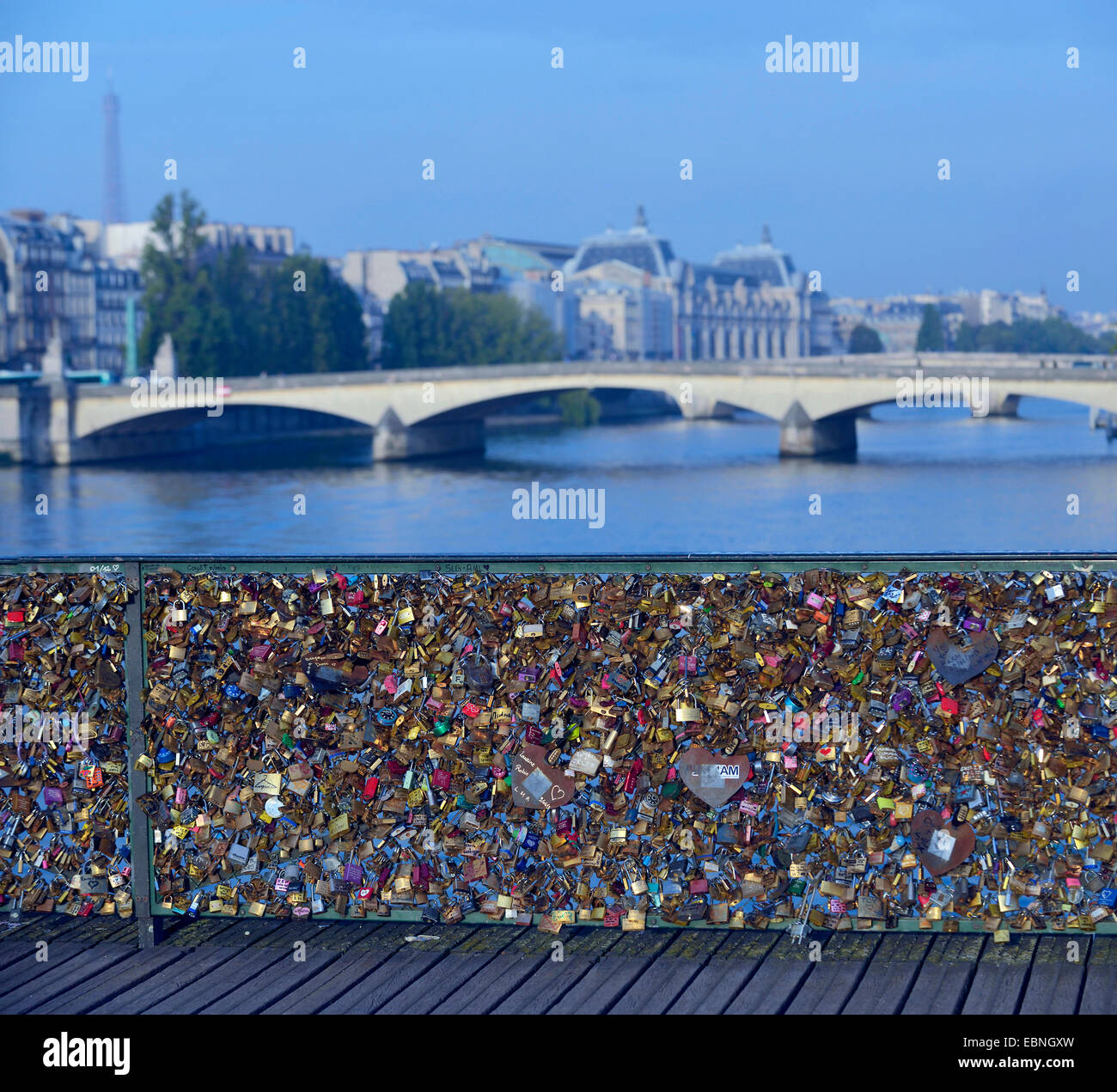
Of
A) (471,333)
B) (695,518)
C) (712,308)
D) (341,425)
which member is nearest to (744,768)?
(695,518)

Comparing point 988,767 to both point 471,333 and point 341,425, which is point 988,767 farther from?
point 471,333

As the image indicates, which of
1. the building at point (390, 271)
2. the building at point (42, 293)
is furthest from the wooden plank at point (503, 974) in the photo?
the building at point (390, 271)

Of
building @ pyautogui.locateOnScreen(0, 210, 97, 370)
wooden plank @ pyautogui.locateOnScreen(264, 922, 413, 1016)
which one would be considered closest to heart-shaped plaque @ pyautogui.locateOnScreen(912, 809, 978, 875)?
wooden plank @ pyautogui.locateOnScreen(264, 922, 413, 1016)

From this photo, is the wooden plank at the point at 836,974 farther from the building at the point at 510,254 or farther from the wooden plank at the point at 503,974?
the building at the point at 510,254

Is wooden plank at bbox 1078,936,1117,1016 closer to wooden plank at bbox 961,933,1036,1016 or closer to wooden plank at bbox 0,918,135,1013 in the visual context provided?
wooden plank at bbox 961,933,1036,1016

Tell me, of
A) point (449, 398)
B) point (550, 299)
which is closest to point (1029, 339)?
point (550, 299)
